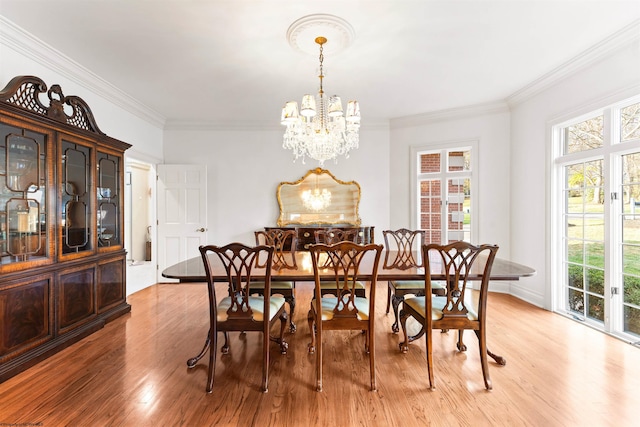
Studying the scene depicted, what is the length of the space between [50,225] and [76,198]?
0.41 metres

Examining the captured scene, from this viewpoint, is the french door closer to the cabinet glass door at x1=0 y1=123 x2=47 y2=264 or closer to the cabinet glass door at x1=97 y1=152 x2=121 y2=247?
A: the cabinet glass door at x1=97 y1=152 x2=121 y2=247

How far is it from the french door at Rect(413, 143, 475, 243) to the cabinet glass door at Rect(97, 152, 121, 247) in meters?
4.25

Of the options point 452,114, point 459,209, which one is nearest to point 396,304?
point 459,209

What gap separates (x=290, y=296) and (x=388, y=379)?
1.09m

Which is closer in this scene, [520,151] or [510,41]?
[510,41]

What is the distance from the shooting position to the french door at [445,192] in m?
4.76

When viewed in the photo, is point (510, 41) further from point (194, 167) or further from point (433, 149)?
point (194, 167)

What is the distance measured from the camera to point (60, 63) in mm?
3039

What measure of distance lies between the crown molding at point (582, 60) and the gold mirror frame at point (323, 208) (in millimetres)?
2661

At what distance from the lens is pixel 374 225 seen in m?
5.34

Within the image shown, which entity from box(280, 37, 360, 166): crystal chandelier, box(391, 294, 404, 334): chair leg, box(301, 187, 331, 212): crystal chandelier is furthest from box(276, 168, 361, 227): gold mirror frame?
box(391, 294, 404, 334): chair leg

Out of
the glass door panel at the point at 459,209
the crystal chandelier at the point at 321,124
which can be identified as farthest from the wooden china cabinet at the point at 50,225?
the glass door panel at the point at 459,209

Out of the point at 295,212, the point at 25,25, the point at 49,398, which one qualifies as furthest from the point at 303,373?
the point at 25,25

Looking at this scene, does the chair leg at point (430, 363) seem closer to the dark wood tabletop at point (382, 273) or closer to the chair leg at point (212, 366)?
the dark wood tabletop at point (382, 273)
